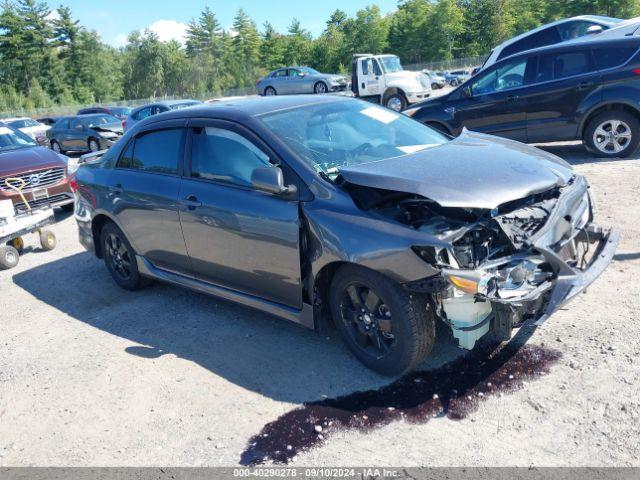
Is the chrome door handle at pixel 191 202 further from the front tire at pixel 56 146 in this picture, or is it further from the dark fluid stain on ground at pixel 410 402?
the front tire at pixel 56 146

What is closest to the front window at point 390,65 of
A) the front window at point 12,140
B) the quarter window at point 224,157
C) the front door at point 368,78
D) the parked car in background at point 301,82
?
the front door at point 368,78

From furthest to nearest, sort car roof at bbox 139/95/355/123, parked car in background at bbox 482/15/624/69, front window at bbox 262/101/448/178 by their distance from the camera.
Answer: parked car in background at bbox 482/15/624/69
car roof at bbox 139/95/355/123
front window at bbox 262/101/448/178

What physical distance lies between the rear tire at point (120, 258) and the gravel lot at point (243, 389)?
0.19 meters

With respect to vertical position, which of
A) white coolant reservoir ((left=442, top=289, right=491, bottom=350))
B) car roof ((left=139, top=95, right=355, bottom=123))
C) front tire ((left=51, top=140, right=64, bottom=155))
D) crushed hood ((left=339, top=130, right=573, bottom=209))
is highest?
car roof ((left=139, top=95, right=355, bottom=123))

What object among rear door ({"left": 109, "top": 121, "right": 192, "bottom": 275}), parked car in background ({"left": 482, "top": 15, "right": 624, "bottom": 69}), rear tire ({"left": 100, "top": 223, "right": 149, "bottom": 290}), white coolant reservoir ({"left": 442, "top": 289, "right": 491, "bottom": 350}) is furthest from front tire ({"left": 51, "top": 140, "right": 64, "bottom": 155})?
white coolant reservoir ({"left": 442, "top": 289, "right": 491, "bottom": 350})

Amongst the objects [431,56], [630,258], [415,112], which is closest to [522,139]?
[415,112]

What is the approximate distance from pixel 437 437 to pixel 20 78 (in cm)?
8308

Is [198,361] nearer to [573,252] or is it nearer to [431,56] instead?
[573,252]

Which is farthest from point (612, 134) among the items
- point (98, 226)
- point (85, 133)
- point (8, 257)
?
point (85, 133)

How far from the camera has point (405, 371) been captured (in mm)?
3623

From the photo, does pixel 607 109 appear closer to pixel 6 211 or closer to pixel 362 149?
pixel 362 149

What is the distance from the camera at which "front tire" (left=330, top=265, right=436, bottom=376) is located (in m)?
3.45

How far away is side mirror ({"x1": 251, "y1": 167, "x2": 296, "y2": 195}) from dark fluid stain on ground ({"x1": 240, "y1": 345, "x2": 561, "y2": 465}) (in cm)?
143

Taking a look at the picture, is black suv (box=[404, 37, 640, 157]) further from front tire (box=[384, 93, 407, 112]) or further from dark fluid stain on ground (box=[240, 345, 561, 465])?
front tire (box=[384, 93, 407, 112])
